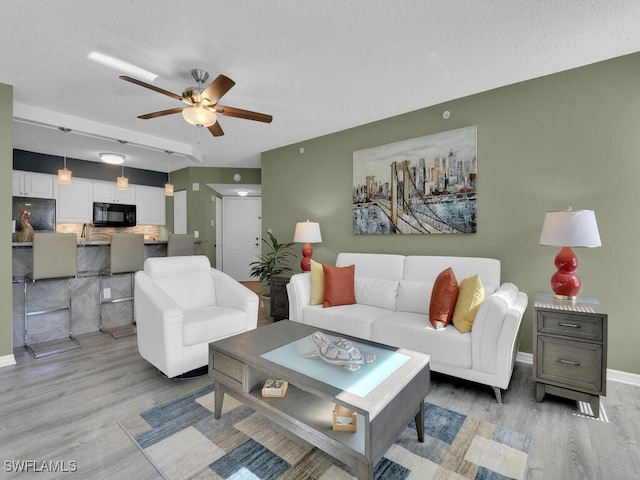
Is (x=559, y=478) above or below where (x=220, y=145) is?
below

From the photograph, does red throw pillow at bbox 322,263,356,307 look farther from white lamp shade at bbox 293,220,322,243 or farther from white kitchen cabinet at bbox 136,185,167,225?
white kitchen cabinet at bbox 136,185,167,225

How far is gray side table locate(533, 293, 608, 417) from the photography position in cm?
190

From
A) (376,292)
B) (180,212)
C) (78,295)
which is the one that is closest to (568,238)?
(376,292)

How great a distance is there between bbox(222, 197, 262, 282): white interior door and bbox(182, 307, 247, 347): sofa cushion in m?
4.17

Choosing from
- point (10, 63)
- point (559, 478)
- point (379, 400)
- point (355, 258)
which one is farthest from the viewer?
point (355, 258)

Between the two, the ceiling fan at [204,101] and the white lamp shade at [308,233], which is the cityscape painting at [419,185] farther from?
the ceiling fan at [204,101]

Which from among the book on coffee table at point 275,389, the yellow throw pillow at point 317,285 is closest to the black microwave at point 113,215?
the yellow throw pillow at point 317,285

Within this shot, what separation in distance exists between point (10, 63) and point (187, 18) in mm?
1689

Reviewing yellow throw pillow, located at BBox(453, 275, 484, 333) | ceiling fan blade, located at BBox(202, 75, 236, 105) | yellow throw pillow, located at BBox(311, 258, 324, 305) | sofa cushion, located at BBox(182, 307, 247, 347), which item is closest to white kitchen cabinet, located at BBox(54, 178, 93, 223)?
sofa cushion, located at BBox(182, 307, 247, 347)

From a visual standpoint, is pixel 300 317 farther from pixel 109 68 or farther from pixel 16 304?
pixel 16 304

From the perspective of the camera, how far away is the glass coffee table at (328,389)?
123 centimetres

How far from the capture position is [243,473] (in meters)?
1.45

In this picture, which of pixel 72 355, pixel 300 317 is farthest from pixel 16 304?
pixel 300 317

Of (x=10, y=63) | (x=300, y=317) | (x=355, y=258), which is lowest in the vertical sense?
(x=300, y=317)
